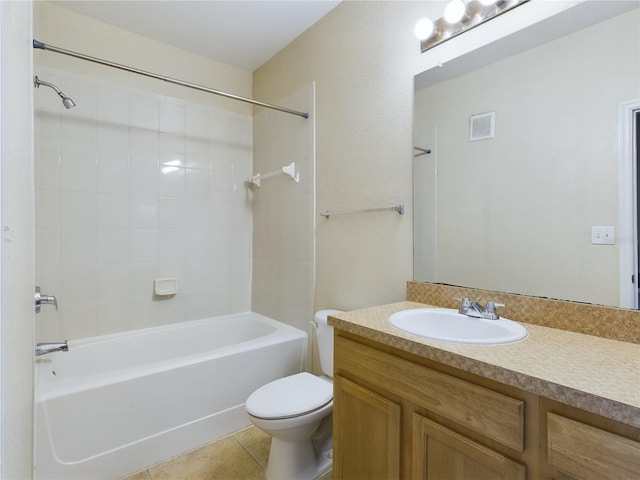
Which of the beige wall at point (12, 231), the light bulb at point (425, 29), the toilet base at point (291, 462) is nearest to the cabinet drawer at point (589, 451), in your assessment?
the beige wall at point (12, 231)

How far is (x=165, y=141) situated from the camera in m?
2.35

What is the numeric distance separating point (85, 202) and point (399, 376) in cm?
216

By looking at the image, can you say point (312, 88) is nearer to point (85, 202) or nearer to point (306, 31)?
point (306, 31)

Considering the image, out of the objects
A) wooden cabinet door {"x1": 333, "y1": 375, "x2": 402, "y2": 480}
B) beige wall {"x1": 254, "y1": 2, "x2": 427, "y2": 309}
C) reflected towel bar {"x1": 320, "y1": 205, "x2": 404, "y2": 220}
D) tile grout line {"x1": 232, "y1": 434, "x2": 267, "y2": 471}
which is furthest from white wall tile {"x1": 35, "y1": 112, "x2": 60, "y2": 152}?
wooden cabinet door {"x1": 333, "y1": 375, "x2": 402, "y2": 480}

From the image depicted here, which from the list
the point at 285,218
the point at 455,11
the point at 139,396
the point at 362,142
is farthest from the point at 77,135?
the point at 455,11

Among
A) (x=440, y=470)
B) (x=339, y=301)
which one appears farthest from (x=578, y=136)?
(x=339, y=301)

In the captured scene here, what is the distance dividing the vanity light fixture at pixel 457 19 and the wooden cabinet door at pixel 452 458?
1.48 metres

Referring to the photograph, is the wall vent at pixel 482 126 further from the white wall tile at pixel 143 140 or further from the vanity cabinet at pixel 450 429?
the white wall tile at pixel 143 140

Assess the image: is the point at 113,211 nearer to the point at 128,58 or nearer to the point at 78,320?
the point at 78,320

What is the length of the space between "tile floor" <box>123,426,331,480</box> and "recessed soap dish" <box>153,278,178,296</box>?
3.49 ft

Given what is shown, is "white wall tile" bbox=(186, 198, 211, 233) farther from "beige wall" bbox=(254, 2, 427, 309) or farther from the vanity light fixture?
the vanity light fixture

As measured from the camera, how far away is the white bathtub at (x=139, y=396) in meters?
1.41

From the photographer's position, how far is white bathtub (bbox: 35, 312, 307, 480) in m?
1.41

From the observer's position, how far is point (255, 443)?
70.8 inches
